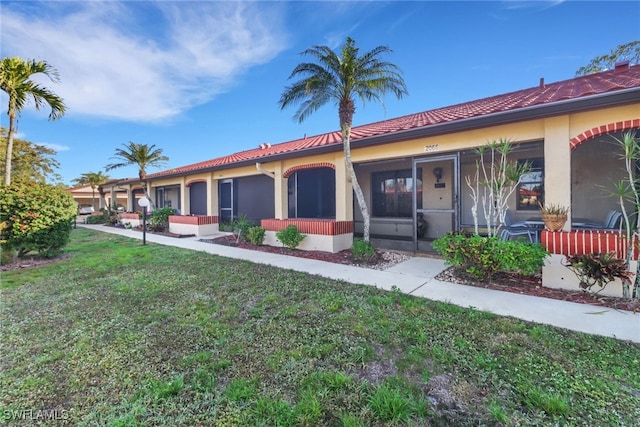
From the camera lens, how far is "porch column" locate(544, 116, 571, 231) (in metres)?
5.11

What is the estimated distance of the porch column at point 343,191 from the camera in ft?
27.7

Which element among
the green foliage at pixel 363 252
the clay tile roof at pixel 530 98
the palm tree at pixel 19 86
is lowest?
the green foliage at pixel 363 252

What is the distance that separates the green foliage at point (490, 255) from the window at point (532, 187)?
137 inches

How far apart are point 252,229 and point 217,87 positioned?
980 centimetres

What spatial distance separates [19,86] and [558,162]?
14641mm

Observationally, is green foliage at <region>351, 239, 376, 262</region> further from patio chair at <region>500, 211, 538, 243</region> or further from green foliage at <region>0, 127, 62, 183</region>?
green foliage at <region>0, 127, 62, 183</region>

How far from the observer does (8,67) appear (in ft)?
26.8

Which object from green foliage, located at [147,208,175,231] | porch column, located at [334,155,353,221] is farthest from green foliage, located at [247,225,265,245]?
green foliage, located at [147,208,175,231]

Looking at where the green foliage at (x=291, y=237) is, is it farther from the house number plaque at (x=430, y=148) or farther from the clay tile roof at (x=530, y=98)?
the house number plaque at (x=430, y=148)

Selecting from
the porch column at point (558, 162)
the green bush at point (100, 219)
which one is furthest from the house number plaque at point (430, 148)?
the green bush at point (100, 219)

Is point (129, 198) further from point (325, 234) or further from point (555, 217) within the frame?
point (555, 217)

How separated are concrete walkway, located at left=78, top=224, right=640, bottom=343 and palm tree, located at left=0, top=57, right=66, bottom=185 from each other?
8537mm

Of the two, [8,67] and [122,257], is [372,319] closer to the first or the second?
[122,257]

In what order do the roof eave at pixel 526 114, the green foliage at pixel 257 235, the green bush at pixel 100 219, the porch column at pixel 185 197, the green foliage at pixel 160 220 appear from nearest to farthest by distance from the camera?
the roof eave at pixel 526 114
the green foliage at pixel 257 235
the green foliage at pixel 160 220
the porch column at pixel 185 197
the green bush at pixel 100 219
